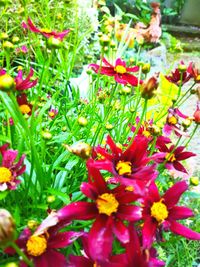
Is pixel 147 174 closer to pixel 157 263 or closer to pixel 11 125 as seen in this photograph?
pixel 157 263

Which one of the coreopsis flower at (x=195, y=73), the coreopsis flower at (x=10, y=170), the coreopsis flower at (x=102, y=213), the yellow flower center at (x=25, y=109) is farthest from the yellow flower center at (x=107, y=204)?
the coreopsis flower at (x=195, y=73)

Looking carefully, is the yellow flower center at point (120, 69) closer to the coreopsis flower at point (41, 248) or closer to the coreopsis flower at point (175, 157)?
the coreopsis flower at point (175, 157)

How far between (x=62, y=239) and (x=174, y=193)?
0.16 metres

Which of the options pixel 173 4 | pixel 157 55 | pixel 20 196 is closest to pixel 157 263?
pixel 20 196

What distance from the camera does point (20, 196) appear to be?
63cm

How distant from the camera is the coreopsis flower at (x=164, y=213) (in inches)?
19.0

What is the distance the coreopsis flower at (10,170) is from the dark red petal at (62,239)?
0.30 feet

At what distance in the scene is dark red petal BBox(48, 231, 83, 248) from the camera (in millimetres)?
470

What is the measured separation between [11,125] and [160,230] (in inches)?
12.7

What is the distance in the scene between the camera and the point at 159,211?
0.50 metres

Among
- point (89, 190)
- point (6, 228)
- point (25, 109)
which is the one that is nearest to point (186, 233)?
point (89, 190)

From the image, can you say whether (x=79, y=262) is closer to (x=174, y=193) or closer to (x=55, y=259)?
(x=55, y=259)

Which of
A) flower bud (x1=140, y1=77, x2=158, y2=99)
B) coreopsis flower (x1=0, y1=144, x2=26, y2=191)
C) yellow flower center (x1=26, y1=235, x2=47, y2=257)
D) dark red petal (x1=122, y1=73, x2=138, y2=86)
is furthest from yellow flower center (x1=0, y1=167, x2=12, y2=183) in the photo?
dark red petal (x1=122, y1=73, x2=138, y2=86)

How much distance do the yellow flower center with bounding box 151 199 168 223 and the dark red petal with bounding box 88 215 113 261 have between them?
0.07m
